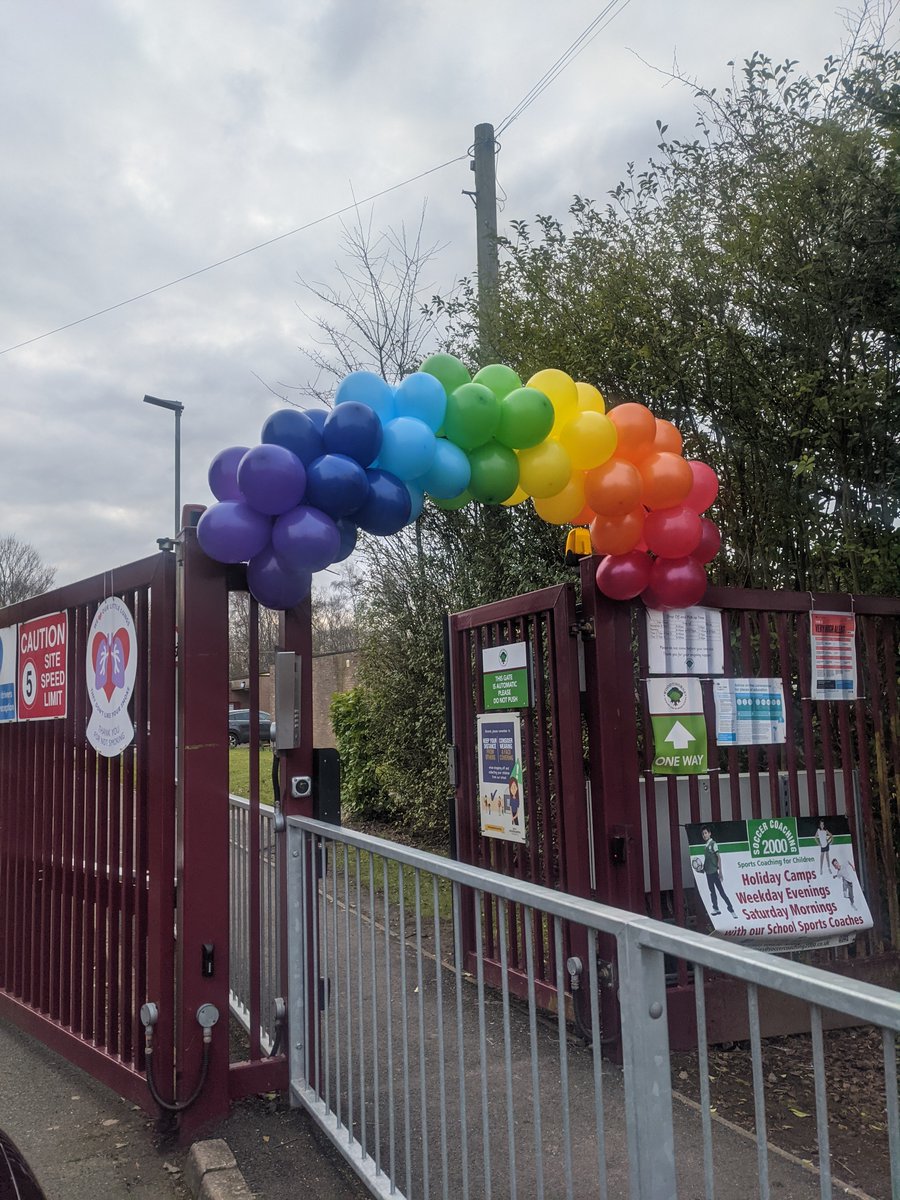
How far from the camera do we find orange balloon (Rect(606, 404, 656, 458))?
4.43 meters

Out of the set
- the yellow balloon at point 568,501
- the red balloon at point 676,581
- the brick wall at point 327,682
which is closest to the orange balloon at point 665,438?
the yellow balloon at point 568,501

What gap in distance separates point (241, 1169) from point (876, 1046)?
3.10m

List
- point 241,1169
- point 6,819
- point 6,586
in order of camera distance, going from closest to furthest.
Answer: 1. point 241,1169
2. point 6,819
3. point 6,586

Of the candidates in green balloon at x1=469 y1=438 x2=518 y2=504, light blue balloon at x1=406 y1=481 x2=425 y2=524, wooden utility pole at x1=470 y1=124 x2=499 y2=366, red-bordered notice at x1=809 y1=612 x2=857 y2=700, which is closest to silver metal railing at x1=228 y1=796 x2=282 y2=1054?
light blue balloon at x1=406 y1=481 x2=425 y2=524

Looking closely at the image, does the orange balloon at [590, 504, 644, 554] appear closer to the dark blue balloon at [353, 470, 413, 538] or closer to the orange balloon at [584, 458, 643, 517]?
the orange balloon at [584, 458, 643, 517]

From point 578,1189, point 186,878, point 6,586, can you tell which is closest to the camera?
point 578,1189

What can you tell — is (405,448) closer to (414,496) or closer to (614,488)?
(414,496)

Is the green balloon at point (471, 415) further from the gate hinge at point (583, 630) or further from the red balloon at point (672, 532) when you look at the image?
the gate hinge at point (583, 630)

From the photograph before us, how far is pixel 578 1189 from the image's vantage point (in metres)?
3.16

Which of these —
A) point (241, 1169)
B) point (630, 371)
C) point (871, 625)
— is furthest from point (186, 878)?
point (630, 371)

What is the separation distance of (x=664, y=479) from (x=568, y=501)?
0.45 meters

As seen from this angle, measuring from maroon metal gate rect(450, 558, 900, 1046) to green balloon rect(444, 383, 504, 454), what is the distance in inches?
34.3

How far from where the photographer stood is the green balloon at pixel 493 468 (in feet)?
13.9

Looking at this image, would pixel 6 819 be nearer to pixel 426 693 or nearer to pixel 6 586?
pixel 426 693
